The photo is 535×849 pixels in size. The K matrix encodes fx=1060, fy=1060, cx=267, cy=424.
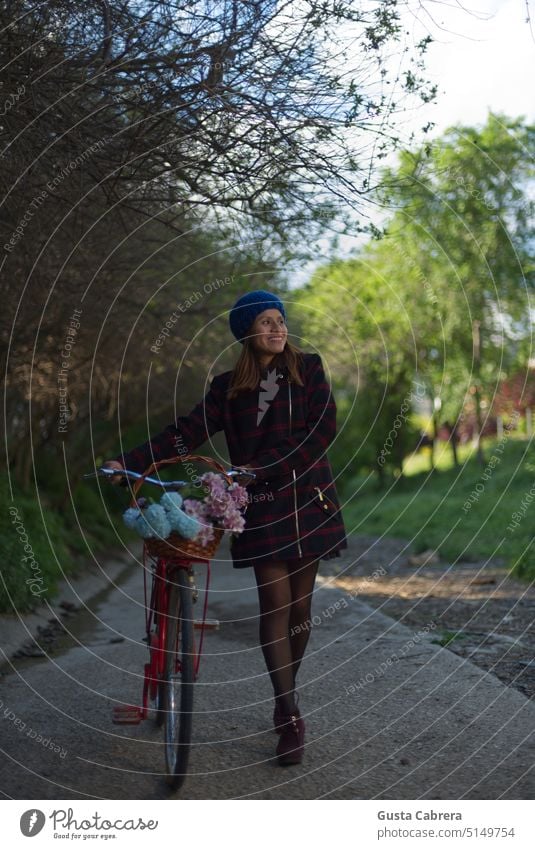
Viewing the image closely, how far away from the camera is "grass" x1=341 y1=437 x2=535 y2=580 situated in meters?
15.4

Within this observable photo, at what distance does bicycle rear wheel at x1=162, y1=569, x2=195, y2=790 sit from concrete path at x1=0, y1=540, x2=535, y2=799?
0.55 feet

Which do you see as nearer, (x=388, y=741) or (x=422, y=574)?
(x=388, y=741)

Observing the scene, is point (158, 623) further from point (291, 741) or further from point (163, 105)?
point (163, 105)

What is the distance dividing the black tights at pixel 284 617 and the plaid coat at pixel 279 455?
3.8 inches

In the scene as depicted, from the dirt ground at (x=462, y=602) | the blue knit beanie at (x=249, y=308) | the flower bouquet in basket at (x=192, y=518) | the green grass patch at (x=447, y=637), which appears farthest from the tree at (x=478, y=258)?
the flower bouquet in basket at (x=192, y=518)

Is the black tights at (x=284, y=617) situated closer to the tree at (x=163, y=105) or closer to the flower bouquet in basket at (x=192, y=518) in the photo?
the flower bouquet in basket at (x=192, y=518)

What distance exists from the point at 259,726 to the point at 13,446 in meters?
12.7

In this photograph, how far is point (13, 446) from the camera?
17688mm

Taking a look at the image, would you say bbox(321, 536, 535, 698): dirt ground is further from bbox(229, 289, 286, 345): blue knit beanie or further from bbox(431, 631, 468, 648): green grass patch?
bbox(229, 289, 286, 345): blue knit beanie

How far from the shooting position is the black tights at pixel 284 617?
5168 mm

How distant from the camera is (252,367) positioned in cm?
537

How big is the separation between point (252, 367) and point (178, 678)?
61.8 inches
